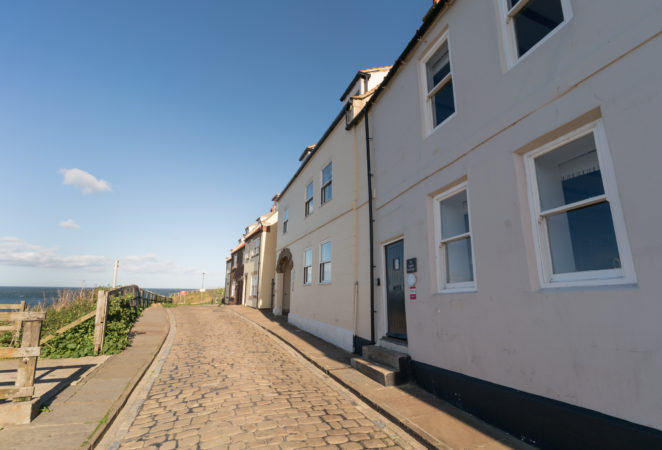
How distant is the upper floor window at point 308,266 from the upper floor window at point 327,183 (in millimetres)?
2356

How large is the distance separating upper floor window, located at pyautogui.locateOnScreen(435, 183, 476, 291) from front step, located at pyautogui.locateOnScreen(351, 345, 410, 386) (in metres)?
1.72

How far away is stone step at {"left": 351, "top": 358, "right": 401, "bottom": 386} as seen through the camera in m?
5.84

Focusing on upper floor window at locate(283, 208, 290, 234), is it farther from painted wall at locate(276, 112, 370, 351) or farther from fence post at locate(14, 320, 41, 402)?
fence post at locate(14, 320, 41, 402)

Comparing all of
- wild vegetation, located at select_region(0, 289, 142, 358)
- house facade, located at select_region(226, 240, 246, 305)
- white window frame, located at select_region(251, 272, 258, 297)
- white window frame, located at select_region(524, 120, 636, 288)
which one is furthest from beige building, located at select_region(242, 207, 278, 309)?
white window frame, located at select_region(524, 120, 636, 288)

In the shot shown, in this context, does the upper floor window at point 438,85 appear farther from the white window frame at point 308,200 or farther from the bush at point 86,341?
the bush at point 86,341

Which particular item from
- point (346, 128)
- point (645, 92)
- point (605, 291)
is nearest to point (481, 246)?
point (605, 291)

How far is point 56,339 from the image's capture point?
333 inches

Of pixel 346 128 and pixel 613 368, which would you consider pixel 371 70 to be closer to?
pixel 346 128

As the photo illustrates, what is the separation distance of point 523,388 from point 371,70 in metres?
10.5

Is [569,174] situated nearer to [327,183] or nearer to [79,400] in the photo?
[79,400]

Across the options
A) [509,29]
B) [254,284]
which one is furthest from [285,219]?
[509,29]

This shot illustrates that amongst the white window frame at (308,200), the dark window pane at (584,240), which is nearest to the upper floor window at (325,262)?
the white window frame at (308,200)

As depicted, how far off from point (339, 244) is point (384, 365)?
450 cm

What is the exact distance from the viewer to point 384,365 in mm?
6426
